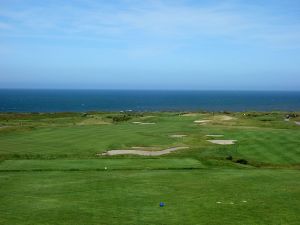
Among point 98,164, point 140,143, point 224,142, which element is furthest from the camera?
point 224,142

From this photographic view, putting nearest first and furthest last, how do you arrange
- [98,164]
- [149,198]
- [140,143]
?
1. [149,198]
2. [98,164]
3. [140,143]

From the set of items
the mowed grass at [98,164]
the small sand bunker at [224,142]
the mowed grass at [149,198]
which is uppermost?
the mowed grass at [149,198]

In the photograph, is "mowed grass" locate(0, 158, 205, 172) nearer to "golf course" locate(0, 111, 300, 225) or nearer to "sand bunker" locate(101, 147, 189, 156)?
"golf course" locate(0, 111, 300, 225)

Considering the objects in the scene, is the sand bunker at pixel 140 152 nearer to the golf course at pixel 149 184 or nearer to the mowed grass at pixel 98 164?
the golf course at pixel 149 184

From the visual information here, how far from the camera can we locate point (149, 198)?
15.8m

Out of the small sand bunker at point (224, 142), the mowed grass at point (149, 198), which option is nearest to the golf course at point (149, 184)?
the mowed grass at point (149, 198)

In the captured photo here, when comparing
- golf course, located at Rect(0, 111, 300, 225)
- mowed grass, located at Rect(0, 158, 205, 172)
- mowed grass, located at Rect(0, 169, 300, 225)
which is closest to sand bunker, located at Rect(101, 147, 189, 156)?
golf course, located at Rect(0, 111, 300, 225)

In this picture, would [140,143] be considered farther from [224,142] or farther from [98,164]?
[98,164]

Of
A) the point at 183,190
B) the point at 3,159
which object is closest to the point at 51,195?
the point at 183,190

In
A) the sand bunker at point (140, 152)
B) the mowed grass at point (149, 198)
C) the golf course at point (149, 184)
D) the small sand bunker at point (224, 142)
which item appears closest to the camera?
the mowed grass at point (149, 198)

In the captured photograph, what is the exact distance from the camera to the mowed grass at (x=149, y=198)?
1317cm

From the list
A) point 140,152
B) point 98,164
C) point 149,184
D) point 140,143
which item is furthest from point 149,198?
point 140,143

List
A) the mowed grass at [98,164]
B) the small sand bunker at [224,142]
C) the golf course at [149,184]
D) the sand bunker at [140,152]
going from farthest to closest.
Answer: the small sand bunker at [224,142] < the sand bunker at [140,152] < the mowed grass at [98,164] < the golf course at [149,184]

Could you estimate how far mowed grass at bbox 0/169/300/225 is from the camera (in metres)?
13.2
